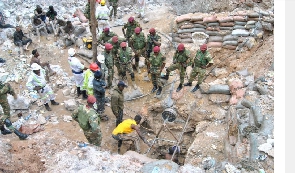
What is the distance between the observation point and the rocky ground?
15.7 ft

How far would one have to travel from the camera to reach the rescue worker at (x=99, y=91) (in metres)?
6.51

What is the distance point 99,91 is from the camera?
6.62m

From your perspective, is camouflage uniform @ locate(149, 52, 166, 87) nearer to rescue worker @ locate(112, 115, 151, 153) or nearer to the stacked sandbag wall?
rescue worker @ locate(112, 115, 151, 153)

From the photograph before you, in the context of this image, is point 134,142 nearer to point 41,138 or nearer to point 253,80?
point 41,138

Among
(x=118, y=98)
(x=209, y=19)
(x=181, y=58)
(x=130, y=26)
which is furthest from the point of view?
(x=209, y=19)

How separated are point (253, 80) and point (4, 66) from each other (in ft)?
20.9

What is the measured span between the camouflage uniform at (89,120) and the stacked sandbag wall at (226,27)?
502 cm

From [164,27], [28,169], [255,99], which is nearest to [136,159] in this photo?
[28,169]

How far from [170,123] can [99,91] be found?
183 centimetres

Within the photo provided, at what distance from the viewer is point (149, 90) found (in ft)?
26.6

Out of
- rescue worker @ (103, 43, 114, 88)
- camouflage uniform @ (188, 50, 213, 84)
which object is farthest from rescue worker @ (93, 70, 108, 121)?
camouflage uniform @ (188, 50, 213, 84)

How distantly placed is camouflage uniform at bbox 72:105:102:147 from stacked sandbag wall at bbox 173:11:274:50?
198 inches

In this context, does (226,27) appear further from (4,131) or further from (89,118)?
(4,131)

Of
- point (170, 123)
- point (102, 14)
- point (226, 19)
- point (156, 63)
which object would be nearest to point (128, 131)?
point (170, 123)
